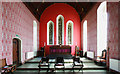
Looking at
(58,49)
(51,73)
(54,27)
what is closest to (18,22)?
(51,73)

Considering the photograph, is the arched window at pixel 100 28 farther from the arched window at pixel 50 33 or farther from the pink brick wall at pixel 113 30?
the arched window at pixel 50 33

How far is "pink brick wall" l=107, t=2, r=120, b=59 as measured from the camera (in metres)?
5.28

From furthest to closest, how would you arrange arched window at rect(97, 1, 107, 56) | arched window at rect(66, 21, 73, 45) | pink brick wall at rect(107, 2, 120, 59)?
arched window at rect(66, 21, 73, 45)
arched window at rect(97, 1, 107, 56)
pink brick wall at rect(107, 2, 120, 59)

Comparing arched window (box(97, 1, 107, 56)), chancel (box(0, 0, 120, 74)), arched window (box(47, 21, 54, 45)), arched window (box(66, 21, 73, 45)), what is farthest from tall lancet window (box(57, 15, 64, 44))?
arched window (box(97, 1, 107, 56))

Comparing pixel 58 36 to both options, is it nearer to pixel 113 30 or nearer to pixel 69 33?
pixel 69 33

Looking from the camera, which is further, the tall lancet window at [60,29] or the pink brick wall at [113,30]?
the tall lancet window at [60,29]

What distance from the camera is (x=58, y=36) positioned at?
1302 centimetres

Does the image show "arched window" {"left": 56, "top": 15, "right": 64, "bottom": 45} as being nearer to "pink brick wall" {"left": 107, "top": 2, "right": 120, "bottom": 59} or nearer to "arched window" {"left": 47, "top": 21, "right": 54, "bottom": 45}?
"arched window" {"left": 47, "top": 21, "right": 54, "bottom": 45}

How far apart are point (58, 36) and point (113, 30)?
8057 mm

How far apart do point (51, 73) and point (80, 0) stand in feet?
26.9

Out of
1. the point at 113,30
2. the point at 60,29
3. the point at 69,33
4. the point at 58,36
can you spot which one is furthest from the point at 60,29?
the point at 113,30

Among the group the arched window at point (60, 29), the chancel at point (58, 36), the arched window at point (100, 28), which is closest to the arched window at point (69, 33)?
the chancel at point (58, 36)

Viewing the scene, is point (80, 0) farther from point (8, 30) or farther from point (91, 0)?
point (8, 30)

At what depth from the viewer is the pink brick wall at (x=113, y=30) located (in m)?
5.28
